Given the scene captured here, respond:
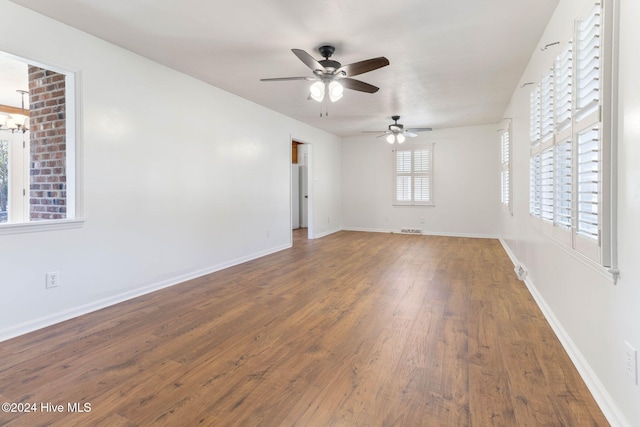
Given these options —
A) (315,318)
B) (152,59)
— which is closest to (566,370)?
(315,318)

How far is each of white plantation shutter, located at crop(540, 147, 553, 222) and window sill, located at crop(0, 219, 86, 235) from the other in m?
4.07

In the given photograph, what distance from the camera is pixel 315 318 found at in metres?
2.81

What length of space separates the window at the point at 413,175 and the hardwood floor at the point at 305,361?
14.8 feet

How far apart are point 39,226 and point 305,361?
8.02 ft

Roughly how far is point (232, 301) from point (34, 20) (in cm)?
291

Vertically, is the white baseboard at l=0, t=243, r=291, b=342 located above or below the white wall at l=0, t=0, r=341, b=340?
below

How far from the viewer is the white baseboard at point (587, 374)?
1.50 m

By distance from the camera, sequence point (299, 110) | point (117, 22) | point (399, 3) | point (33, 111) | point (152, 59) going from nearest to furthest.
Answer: point (399, 3) < point (117, 22) < point (33, 111) < point (152, 59) < point (299, 110)

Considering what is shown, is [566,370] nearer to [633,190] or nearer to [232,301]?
[633,190]

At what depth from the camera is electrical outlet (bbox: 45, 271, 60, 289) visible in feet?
8.86

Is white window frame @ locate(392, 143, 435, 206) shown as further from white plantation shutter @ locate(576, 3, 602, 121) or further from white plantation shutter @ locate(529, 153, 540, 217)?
white plantation shutter @ locate(576, 3, 602, 121)

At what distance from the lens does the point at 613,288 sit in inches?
60.7

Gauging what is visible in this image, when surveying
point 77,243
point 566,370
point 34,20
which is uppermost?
point 34,20

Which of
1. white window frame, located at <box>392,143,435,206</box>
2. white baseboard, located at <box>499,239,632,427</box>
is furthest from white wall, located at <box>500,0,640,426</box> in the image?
white window frame, located at <box>392,143,435,206</box>
